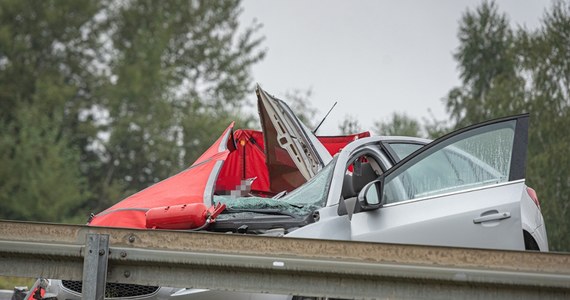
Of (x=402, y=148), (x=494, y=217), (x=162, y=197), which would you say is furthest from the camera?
(x=162, y=197)

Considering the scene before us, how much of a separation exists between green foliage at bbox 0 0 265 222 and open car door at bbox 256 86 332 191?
38496 millimetres

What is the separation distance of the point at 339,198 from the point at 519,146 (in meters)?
1.41

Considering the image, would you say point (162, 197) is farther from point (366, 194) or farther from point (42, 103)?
point (42, 103)

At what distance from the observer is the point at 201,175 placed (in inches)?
384

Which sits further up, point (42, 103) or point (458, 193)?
point (42, 103)

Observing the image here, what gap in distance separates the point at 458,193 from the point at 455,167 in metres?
0.18

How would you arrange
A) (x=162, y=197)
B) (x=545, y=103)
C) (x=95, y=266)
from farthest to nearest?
1. (x=545, y=103)
2. (x=162, y=197)
3. (x=95, y=266)

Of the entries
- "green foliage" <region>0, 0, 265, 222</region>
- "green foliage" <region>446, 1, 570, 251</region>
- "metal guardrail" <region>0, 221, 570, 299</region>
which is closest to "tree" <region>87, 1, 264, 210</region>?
"green foliage" <region>0, 0, 265, 222</region>

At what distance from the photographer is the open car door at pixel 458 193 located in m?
7.47

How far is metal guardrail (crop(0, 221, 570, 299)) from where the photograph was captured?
4.75m

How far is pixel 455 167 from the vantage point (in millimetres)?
7727

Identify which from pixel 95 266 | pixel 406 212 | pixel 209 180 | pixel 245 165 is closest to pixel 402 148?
pixel 406 212

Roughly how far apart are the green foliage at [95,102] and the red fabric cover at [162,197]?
127ft

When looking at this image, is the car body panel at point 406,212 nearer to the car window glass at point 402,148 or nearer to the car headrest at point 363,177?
the car headrest at point 363,177
